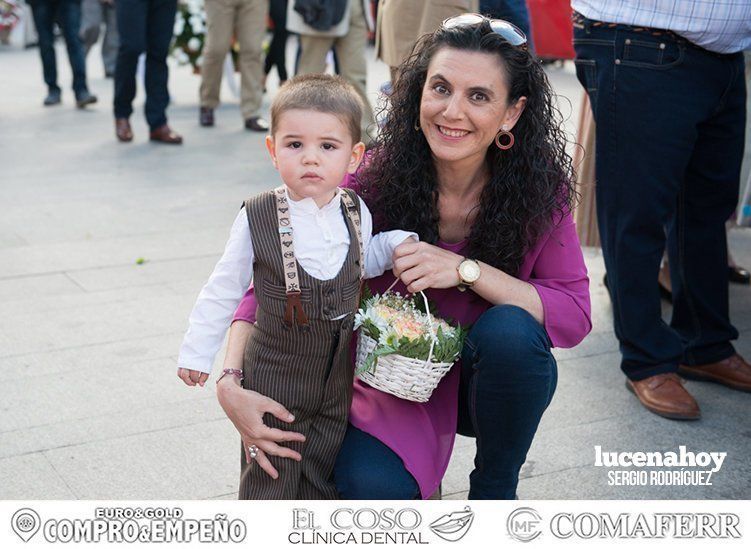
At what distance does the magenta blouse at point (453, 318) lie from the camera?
2.33 metres

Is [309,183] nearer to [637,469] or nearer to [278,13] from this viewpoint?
[637,469]

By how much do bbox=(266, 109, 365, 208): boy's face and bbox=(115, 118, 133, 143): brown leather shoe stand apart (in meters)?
5.58

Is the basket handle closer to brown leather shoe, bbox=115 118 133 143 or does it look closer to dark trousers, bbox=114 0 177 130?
dark trousers, bbox=114 0 177 130

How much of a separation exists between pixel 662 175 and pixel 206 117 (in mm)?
5715

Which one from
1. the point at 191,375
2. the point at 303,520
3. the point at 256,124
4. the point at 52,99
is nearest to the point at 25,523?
the point at 191,375

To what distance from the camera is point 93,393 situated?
332 cm

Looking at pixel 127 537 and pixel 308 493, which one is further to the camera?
pixel 308 493

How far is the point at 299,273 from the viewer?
7.07ft

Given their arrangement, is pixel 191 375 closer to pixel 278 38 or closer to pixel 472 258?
pixel 472 258

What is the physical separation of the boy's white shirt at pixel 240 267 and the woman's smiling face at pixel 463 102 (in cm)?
36

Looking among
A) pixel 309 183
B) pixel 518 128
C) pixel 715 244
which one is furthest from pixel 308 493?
pixel 715 244

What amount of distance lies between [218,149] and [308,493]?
210 inches

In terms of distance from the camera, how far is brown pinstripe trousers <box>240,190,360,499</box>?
85.3 inches

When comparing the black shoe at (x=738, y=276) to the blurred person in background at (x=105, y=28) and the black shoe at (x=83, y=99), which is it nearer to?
the black shoe at (x=83, y=99)
